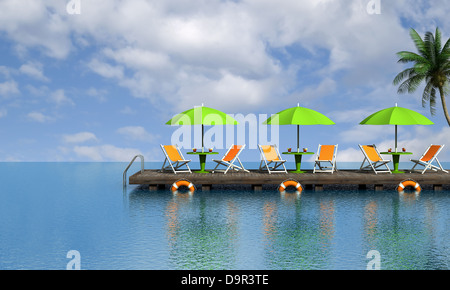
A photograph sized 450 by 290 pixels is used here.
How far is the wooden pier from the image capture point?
1536 cm

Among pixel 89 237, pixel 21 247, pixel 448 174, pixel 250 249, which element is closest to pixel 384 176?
pixel 448 174

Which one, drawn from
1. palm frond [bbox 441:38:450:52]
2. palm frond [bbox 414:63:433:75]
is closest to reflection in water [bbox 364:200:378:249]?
palm frond [bbox 414:63:433:75]

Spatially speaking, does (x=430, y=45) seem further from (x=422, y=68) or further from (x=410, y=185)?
(x=410, y=185)

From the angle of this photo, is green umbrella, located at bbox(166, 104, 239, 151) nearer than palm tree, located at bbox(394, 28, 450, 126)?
Yes

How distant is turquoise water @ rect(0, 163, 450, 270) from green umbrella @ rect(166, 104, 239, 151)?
2.85m

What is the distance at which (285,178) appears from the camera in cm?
1547

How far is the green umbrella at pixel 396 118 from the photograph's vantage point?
16375 millimetres

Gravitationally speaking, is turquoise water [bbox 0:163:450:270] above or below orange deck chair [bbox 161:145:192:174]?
below

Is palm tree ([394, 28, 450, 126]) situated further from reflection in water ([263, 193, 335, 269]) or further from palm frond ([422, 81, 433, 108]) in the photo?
reflection in water ([263, 193, 335, 269])

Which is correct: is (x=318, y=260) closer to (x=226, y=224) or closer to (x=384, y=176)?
(x=226, y=224)

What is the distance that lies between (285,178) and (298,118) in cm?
212

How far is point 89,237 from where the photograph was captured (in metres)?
8.58
